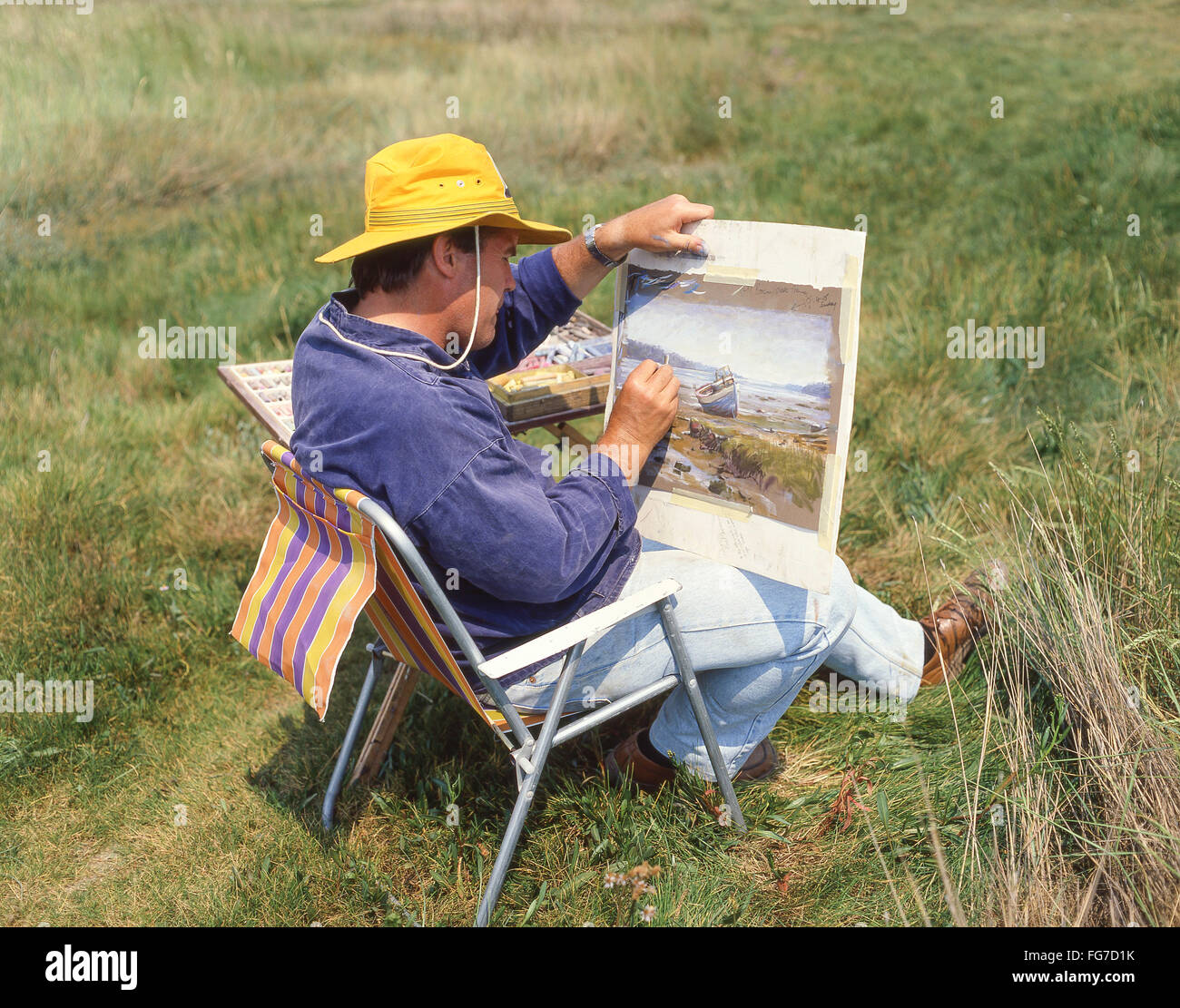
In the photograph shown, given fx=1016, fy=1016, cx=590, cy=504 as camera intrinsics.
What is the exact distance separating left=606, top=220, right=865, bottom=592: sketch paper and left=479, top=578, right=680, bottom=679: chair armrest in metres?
0.29

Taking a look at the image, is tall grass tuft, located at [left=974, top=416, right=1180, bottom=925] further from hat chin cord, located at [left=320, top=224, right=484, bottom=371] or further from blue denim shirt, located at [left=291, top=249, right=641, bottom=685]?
hat chin cord, located at [left=320, top=224, right=484, bottom=371]

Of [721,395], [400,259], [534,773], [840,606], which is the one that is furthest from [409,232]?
[840,606]

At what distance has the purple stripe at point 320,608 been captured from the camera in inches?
82.2

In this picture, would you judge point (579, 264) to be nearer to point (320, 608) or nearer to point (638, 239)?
point (638, 239)

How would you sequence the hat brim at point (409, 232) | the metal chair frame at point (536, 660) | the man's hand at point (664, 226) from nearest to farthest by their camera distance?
the metal chair frame at point (536, 660) → the hat brim at point (409, 232) → the man's hand at point (664, 226)

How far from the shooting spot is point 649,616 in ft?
7.66

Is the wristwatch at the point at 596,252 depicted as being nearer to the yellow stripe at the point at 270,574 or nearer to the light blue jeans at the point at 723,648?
the light blue jeans at the point at 723,648

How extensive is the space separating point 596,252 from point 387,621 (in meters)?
1.04

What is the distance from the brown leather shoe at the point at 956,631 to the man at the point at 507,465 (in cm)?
37

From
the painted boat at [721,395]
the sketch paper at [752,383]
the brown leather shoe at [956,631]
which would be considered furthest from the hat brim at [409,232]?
the brown leather shoe at [956,631]

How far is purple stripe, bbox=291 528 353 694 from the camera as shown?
82.2 inches
